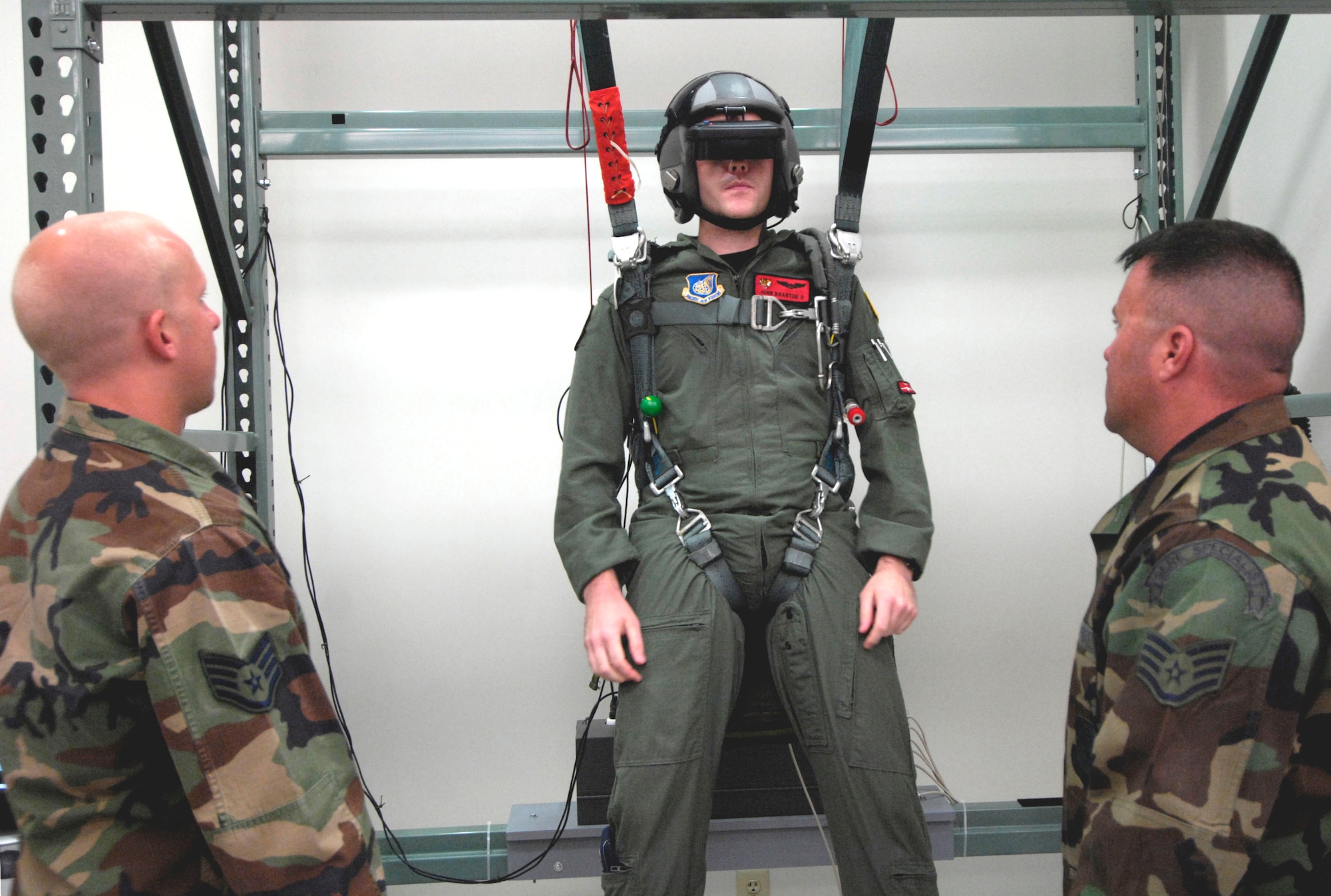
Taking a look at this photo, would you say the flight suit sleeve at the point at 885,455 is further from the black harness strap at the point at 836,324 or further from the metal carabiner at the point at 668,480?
the metal carabiner at the point at 668,480

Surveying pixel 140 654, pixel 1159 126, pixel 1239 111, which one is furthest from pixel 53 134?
pixel 1159 126

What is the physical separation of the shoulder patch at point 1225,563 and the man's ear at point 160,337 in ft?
3.46

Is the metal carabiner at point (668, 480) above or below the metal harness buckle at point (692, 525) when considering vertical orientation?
above

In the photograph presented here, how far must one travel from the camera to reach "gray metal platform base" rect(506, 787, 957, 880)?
158 cm

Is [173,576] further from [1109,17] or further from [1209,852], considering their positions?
[1109,17]

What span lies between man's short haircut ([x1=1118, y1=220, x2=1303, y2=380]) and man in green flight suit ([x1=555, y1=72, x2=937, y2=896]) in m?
0.56

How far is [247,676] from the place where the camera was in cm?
87

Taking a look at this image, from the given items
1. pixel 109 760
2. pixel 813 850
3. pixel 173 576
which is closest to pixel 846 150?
pixel 813 850

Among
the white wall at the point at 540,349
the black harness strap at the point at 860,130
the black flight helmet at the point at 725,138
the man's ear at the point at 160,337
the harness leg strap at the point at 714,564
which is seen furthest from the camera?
the white wall at the point at 540,349

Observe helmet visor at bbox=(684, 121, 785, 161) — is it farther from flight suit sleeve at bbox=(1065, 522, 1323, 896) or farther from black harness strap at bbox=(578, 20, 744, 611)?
flight suit sleeve at bbox=(1065, 522, 1323, 896)

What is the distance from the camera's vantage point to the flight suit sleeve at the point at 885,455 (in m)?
1.48

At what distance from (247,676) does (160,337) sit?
0.37 metres

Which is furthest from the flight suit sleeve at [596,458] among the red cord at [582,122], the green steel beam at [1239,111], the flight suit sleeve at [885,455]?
the green steel beam at [1239,111]

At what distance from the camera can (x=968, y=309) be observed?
2.32m
